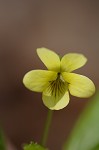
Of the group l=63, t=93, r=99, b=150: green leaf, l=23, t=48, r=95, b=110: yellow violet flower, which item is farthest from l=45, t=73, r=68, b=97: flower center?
l=63, t=93, r=99, b=150: green leaf

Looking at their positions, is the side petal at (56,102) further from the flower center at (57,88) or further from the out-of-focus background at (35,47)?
the out-of-focus background at (35,47)

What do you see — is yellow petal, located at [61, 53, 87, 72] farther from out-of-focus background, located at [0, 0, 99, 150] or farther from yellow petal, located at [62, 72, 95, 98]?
out-of-focus background, located at [0, 0, 99, 150]

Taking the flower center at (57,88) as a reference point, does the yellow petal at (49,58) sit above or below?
above

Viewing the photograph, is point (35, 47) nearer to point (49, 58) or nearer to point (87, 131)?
point (87, 131)

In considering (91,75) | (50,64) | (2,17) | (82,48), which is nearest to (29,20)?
(2,17)

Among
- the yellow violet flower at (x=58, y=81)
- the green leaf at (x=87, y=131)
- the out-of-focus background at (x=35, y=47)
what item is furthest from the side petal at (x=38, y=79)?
the out-of-focus background at (x=35, y=47)

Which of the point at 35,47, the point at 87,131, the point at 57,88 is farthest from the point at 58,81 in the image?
the point at 35,47
